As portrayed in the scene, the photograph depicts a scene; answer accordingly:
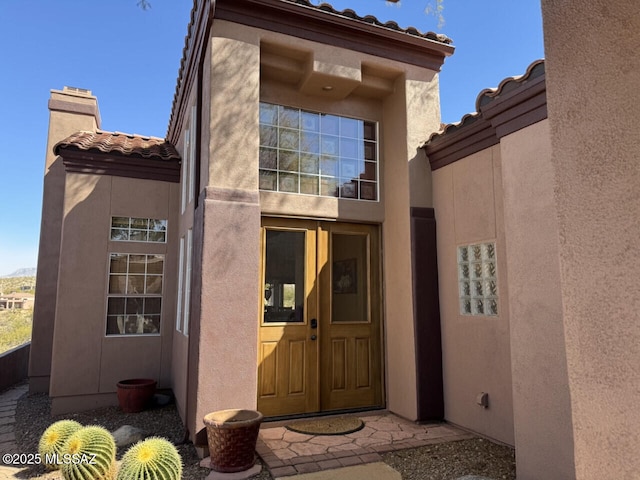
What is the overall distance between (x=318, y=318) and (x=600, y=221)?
5161 mm

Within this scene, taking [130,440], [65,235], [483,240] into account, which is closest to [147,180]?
[65,235]

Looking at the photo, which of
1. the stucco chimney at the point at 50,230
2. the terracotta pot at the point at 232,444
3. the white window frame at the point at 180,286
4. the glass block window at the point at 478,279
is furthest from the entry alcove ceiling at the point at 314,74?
the stucco chimney at the point at 50,230

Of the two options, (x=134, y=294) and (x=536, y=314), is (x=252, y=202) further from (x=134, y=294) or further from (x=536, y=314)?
(x=134, y=294)

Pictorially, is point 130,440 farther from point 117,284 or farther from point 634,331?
point 634,331

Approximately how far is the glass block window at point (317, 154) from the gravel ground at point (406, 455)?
363 cm

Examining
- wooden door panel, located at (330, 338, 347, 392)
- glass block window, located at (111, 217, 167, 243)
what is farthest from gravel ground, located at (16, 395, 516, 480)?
glass block window, located at (111, 217, 167, 243)

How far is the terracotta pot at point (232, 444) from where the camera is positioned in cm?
435

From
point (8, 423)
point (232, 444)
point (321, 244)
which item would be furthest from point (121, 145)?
point (232, 444)

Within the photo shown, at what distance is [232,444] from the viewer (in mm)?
4355

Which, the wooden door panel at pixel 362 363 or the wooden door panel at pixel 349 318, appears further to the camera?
the wooden door panel at pixel 362 363

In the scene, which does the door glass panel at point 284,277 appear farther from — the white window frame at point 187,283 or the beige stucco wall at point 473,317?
the beige stucco wall at point 473,317

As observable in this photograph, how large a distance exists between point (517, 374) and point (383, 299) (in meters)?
2.77

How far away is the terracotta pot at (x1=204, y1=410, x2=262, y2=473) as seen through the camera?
4348mm

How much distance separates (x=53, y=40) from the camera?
23.0ft
